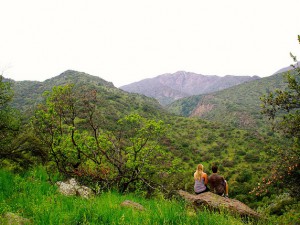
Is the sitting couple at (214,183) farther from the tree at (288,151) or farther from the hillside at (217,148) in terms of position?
the hillside at (217,148)

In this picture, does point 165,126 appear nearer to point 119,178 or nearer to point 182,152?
point 119,178

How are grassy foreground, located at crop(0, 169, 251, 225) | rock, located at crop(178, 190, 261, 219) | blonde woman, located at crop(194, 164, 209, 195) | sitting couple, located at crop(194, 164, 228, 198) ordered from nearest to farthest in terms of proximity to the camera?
grassy foreground, located at crop(0, 169, 251, 225) < rock, located at crop(178, 190, 261, 219) < blonde woman, located at crop(194, 164, 209, 195) < sitting couple, located at crop(194, 164, 228, 198)

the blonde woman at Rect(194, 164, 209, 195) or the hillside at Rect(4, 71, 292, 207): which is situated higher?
the blonde woman at Rect(194, 164, 209, 195)

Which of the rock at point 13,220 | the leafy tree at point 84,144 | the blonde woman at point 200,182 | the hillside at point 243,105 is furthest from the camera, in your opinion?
the hillside at point 243,105

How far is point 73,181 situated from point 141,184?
11.8ft

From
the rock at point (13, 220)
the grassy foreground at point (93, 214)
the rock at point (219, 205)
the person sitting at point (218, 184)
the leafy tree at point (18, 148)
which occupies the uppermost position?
the leafy tree at point (18, 148)

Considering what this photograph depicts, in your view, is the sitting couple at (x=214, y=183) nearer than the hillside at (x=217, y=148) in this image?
Yes

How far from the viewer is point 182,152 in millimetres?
41875

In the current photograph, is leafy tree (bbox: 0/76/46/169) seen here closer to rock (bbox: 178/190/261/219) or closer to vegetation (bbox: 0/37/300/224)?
vegetation (bbox: 0/37/300/224)

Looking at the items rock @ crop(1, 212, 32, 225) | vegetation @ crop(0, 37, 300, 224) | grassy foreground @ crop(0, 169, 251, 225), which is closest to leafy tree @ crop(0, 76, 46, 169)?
vegetation @ crop(0, 37, 300, 224)

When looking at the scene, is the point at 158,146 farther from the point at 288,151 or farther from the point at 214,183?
the point at 288,151

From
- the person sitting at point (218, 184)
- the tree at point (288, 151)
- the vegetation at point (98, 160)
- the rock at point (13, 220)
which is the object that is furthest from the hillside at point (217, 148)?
the rock at point (13, 220)

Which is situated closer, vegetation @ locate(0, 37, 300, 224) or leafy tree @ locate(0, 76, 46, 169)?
vegetation @ locate(0, 37, 300, 224)

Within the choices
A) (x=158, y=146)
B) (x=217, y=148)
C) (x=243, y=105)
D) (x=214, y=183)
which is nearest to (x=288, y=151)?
(x=214, y=183)
